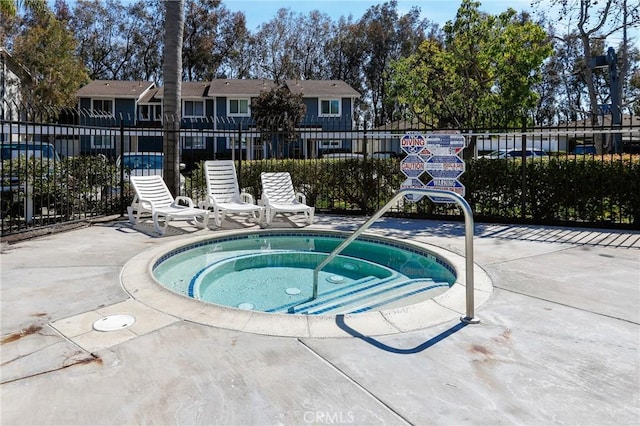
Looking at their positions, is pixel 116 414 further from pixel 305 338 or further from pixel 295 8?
pixel 295 8

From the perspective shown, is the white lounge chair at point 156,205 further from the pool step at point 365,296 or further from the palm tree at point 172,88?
the pool step at point 365,296

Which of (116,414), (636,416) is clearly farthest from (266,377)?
(636,416)

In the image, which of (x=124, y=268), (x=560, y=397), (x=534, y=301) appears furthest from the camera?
(x=124, y=268)

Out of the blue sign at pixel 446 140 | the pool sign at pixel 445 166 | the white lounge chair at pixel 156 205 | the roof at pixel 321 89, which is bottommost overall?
the white lounge chair at pixel 156 205

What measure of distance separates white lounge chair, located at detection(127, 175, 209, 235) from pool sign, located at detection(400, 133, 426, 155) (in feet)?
13.2

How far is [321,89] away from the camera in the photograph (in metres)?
31.8

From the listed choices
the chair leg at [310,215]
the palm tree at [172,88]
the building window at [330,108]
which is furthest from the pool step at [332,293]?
the building window at [330,108]

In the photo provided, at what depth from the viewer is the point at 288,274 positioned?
5.88 m

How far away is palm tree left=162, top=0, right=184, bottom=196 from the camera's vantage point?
359 inches

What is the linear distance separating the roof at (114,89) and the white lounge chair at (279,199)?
90.7 ft

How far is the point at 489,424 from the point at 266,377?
1271 millimetres

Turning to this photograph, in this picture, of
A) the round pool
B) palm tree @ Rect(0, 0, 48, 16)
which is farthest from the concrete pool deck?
palm tree @ Rect(0, 0, 48, 16)

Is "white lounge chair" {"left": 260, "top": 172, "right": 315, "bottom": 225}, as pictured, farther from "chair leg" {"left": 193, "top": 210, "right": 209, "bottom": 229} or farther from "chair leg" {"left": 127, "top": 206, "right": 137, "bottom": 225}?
"chair leg" {"left": 127, "top": 206, "right": 137, "bottom": 225}

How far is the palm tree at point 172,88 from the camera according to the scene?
9125 mm
